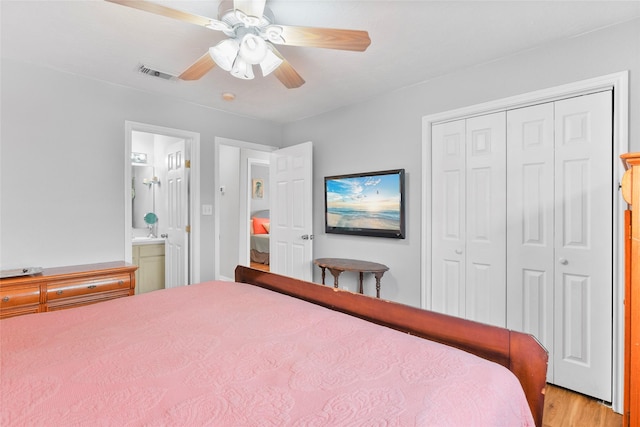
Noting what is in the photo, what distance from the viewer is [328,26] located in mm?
1995

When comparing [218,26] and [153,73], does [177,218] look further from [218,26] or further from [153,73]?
[218,26]

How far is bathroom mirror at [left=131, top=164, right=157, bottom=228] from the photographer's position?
4.60m

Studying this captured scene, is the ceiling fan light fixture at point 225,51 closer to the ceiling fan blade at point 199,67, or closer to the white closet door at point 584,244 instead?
the ceiling fan blade at point 199,67

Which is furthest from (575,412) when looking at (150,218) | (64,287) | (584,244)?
(150,218)

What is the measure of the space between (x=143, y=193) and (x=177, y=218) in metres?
1.29

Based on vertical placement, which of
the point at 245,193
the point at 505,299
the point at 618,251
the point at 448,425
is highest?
the point at 245,193

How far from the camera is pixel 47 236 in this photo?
Answer: 8.79 ft

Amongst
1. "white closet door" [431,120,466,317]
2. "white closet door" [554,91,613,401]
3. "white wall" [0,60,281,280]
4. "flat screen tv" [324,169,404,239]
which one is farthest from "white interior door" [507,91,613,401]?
"white wall" [0,60,281,280]

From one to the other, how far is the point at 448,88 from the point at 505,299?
5.99 ft

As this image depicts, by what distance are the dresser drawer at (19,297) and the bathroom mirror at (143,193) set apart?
236cm

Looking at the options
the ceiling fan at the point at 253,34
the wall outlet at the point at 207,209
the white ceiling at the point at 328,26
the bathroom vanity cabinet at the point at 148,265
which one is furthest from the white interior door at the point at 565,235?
the bathroom vanity cabinet at the point at 148,265

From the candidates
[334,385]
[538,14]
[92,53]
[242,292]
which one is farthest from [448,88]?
[92,53]

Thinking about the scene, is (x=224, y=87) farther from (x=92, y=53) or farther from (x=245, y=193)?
(x=245, y=193)

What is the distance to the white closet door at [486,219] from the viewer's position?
2.49 meters
